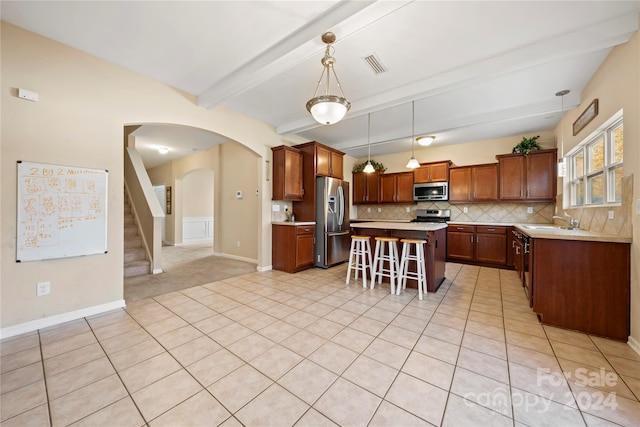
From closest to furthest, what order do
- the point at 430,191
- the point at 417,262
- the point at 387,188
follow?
the point at 417,262 → the point at 430,191 → the point at 387,188

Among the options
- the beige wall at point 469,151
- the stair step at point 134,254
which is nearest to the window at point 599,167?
the beige wall at point 469,151

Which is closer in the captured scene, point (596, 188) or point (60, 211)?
point (60, 211)

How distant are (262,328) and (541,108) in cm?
500

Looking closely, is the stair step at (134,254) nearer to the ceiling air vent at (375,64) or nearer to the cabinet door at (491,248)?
the ceiling air vent at (375,64)

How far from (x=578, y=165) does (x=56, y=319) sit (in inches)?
275

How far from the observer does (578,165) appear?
3.64 metres

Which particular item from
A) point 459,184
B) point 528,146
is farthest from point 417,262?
point 528,146

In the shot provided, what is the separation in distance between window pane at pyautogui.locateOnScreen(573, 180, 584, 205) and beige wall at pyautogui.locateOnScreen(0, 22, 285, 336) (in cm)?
597

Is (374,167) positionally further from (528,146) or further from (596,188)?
(596,188)

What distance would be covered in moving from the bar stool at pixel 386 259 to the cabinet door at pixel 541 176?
3237 millimetres

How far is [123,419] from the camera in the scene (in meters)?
1.33

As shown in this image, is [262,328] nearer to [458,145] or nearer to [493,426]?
[493,426]

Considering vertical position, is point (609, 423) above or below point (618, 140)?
below

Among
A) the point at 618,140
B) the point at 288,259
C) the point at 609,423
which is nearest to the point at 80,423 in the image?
the point at 609,423
